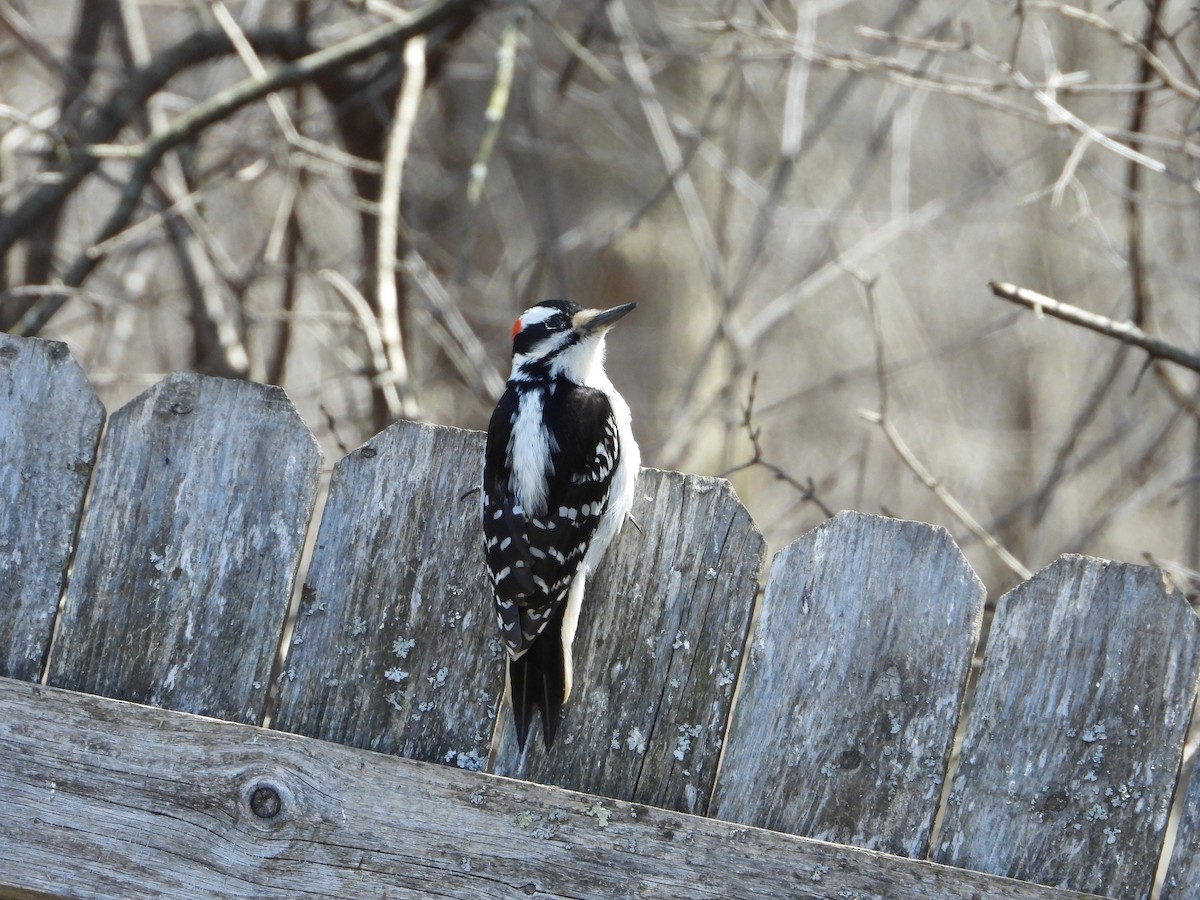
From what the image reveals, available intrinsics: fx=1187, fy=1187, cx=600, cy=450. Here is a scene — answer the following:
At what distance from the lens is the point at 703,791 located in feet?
7.44

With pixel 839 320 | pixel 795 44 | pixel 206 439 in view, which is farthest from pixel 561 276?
pixel 839 320

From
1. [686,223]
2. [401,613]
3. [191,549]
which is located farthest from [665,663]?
[686,223]

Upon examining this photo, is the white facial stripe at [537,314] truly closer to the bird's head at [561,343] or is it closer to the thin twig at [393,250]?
the bird's head at [561,343]

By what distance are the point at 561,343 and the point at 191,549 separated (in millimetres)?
1294

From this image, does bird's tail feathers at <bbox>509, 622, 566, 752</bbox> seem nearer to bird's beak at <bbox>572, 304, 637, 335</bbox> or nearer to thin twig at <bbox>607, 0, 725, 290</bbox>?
bird's beak at <bbox>572, 304, 637, 335</bbox>

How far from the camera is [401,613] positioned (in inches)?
93.0

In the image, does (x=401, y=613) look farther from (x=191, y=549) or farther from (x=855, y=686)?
(x=855, y=686)

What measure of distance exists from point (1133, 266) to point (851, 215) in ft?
5.77

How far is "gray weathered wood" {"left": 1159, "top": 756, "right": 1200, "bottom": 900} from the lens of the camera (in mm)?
2178

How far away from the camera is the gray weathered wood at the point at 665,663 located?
2.29 metres

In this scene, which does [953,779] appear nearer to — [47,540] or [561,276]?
[47,540]

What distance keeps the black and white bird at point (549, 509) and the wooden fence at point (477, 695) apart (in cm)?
6

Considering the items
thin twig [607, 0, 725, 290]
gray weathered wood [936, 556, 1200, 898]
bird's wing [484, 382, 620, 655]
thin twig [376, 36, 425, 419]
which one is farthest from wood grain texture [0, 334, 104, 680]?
thin twig [607, 0, 725, 290]

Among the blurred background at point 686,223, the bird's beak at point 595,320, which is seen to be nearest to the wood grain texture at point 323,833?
the blurred background at point 686,223
